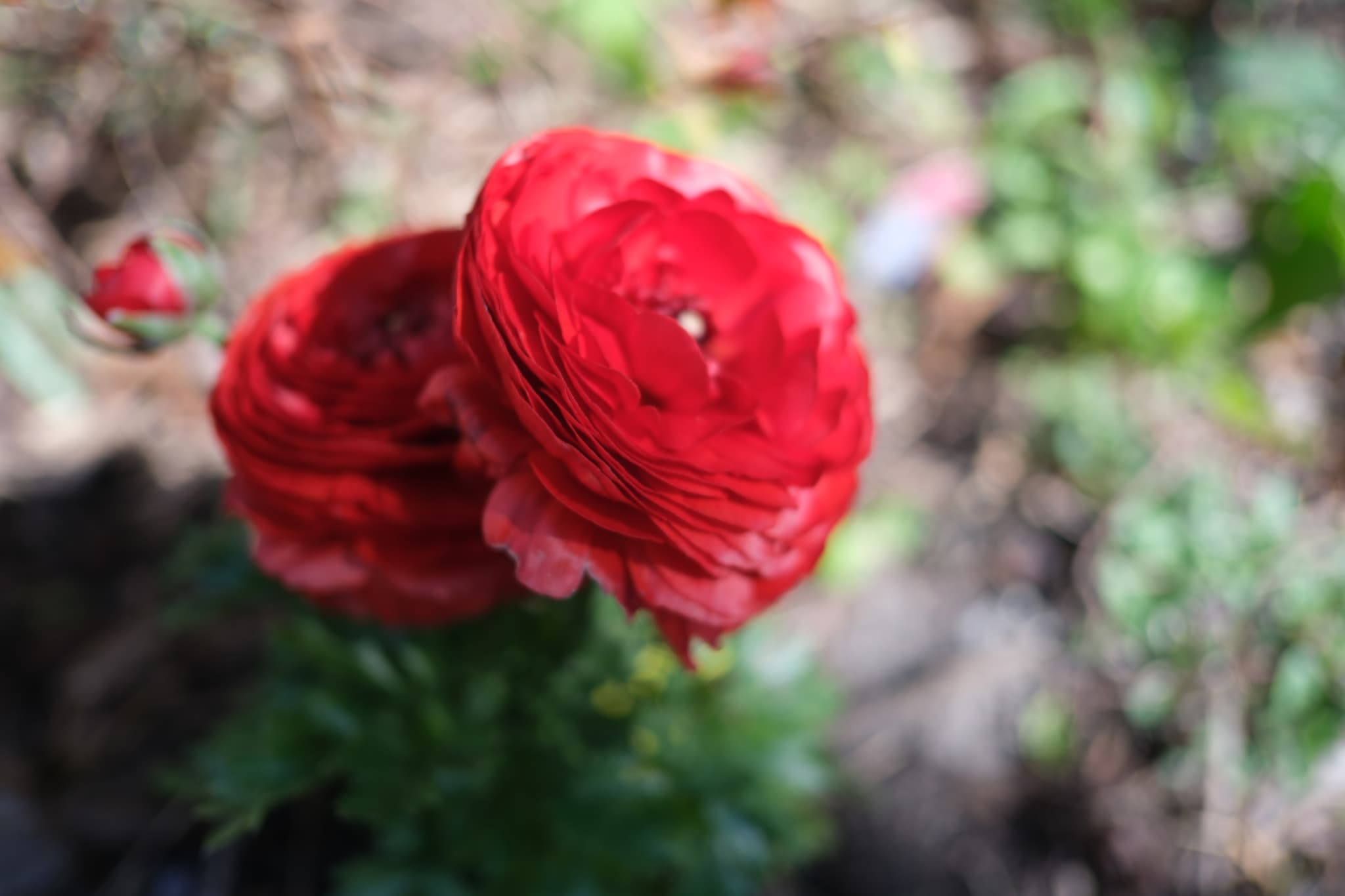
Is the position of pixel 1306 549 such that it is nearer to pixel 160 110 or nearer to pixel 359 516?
pixel 359 516

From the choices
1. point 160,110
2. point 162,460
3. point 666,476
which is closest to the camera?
point 666,476

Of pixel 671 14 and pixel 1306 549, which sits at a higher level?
pixel 671 14

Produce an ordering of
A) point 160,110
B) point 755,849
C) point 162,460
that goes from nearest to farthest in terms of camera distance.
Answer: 1. point 755,849
2. point 162,460
3. point 160,110

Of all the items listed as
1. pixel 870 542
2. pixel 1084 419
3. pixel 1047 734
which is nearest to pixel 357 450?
pixel 870 542

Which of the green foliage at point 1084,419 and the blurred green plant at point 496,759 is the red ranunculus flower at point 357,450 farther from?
the green foliage at point 1084,419

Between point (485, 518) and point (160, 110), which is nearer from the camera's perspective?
point (485, 518)

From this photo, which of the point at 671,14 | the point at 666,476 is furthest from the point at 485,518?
the point at 671,14

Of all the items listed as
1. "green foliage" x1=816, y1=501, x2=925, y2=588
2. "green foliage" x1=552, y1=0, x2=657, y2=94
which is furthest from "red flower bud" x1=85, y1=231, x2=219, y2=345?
"green foliage" x1=552, y1=0, x2=657, y2=94
